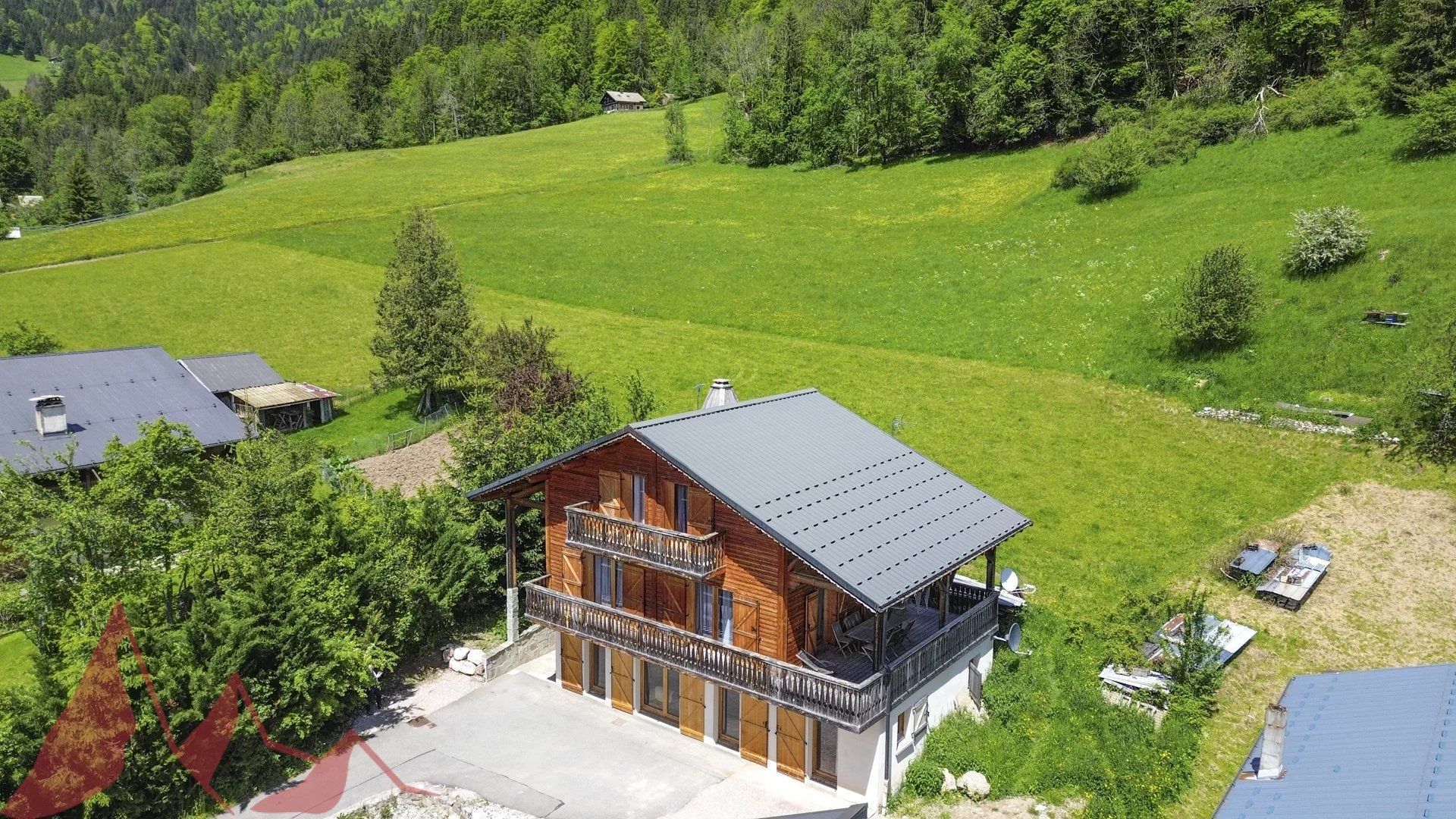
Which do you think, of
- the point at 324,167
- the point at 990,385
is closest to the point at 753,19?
the point at 324,167

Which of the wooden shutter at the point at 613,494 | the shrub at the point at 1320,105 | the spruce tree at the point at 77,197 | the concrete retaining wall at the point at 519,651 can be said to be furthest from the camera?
the spruce tree at the point at 77,197

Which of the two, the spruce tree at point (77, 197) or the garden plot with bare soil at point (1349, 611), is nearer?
the garden plot with bare soil at point (1349, 611)

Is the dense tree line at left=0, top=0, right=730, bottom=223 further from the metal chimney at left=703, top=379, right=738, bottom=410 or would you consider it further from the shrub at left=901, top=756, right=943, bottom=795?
the shrub at left=901, top=756, right=943, bottom=795

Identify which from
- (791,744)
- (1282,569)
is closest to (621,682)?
(791,744)

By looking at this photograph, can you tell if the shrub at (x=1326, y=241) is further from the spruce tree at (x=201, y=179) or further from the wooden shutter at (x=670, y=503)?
the spruce tree at (x=201, y=179)

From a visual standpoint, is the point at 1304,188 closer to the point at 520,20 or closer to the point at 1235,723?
the point at 1235,723

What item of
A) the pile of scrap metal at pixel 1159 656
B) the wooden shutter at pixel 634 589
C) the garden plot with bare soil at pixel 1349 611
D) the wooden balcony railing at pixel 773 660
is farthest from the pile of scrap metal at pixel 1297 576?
the wooden shutter at pixel 634 589
